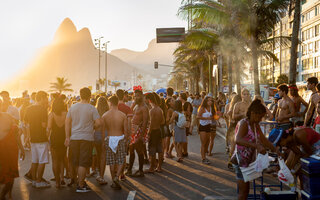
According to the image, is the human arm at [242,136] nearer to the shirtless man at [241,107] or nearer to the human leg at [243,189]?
the human leg at [243,189]

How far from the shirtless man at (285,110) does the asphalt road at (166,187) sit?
1.65 meters

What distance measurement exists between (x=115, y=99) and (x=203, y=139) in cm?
331

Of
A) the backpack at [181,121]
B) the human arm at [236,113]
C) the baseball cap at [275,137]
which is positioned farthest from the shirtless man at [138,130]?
the baseball cap at [275,137]

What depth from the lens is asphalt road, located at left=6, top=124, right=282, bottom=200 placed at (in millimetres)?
6559

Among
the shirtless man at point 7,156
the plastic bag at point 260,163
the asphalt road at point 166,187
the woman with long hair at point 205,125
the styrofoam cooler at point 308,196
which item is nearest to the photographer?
the plastic bag at point 260,163

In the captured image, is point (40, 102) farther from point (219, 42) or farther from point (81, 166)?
point (219, 42)

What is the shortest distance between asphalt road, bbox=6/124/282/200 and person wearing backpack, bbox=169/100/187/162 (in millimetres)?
671

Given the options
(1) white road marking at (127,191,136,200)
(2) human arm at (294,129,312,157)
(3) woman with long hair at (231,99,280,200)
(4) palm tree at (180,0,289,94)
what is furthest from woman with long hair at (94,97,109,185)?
(4) palm tree at (180,0,289,94)

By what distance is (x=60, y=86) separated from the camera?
13112cm

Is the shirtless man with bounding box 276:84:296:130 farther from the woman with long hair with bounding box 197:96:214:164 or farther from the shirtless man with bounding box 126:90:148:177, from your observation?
the shirtless man with bounding box 126:90:148:177

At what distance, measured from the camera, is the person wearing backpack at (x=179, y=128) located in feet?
32.7

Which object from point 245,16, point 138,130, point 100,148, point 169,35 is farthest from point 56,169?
point 169,35

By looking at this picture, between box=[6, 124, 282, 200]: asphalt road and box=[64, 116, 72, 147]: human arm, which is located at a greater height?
box=[64, 116, 72, 147]: human arm

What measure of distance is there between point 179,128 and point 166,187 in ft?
9.98
